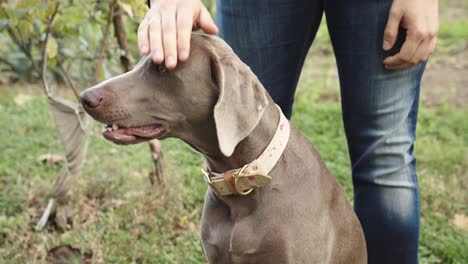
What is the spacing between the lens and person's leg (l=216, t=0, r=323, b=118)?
2348mm

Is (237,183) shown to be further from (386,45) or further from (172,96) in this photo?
(386,45)

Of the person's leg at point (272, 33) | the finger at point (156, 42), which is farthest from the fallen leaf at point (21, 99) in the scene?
the finger at point (156, 42)

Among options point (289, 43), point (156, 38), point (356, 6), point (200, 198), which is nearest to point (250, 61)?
point (289, 43)

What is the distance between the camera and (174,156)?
172 inches

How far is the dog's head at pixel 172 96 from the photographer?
1.93m

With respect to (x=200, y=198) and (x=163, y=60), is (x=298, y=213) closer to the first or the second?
(x=163, y=60)

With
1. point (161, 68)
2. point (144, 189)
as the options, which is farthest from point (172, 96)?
point (144, 189)

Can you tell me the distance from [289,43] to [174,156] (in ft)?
6.95

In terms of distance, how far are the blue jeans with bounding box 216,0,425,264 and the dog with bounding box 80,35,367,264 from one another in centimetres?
26

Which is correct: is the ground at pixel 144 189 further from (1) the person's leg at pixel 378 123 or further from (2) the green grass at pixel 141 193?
(1) the person's leg at pixel 378 123

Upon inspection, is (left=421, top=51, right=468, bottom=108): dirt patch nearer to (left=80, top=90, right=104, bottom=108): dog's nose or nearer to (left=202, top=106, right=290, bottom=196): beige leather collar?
(left=202, top=106, right=290, bottom=196): beige leather collar

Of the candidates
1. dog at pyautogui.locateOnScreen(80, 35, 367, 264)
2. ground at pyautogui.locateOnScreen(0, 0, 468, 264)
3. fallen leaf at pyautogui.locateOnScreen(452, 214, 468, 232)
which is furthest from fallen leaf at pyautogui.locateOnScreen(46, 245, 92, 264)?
fallen leaf at pyautogui.locateOnScreen(452, 214, 468, 232)

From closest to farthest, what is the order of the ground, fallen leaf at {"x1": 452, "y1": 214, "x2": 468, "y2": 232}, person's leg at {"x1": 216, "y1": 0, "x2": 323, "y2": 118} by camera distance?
person's leg at {"x1": 216, "y1": 0, "x2": 323, "y2": 118}, the ground, fallen leaf at {"x1": 452, "y1": 214, "x2": 468, "y2": 232}

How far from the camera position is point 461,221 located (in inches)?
139
